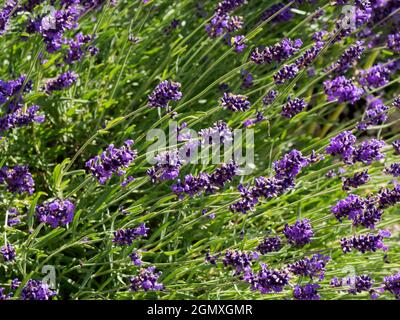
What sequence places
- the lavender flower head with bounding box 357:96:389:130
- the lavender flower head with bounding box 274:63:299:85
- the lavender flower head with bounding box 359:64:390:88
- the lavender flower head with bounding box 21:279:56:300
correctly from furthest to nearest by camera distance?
the lavender flower head with bounding box 359:64:390:88 < the lavender flower head with bounding box 357:96:389:130 < the lavender flower head with bounding box 274:63:299:85 < the lavender flower head with bounding box 21:279:56:300

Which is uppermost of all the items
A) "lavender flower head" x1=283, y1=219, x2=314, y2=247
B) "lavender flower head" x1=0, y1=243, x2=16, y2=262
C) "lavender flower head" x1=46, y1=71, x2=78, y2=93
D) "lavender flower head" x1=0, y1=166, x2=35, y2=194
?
"lavender flower head" x1=46, y1=71, x2=78, y2=93

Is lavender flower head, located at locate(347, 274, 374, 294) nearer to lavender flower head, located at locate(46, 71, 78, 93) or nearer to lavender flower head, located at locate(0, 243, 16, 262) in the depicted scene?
lavender flower head, located at locate(0, 243, 16, 262)

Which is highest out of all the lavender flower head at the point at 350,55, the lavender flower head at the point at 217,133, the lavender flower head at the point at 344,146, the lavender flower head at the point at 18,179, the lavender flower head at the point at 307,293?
the lavender flower head at the point at 350,55

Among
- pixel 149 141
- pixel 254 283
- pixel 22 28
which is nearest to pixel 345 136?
pixel 254 283

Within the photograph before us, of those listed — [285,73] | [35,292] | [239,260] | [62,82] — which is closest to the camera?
[35,292]

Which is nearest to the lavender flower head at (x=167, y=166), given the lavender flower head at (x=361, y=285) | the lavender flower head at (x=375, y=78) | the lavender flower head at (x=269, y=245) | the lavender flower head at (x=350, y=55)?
the lavender flower head at (x=269, y=245)

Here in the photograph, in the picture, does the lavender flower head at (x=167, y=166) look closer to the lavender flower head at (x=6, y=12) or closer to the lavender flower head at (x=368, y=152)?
the lavender flower head at (x=368, y=152)

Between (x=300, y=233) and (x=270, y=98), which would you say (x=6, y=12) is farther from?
(x=300, y=233)

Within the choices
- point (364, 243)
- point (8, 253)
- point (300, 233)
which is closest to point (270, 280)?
point (300, 233)

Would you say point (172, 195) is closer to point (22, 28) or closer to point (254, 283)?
point (254, 283)

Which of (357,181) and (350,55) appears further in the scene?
(350,55)

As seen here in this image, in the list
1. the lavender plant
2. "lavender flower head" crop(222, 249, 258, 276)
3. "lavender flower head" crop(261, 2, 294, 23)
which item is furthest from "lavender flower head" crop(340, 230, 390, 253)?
"lavender flower head" crop(261, 2, 294, 23)

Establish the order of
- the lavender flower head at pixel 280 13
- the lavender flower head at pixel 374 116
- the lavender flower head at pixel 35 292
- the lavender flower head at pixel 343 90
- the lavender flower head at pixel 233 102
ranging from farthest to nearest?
1. the lavender flower head at pixel 280 13
2. the lavender flower head at pixel 343 90
3. the lavender flower head at pixel 374 116
4. the lavender flower head at pixel 233 102
5. the lavender flower head at pixel 35 292
